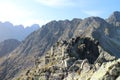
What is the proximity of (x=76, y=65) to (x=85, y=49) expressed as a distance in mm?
27667

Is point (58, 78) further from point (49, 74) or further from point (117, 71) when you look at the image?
point (117, 71)

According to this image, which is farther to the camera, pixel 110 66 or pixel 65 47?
pixel 65 47

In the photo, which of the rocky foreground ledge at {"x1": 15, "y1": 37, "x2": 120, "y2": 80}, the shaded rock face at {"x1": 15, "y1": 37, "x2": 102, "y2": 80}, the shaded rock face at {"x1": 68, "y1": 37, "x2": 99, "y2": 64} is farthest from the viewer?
the shaded rock face at {"x1": 68, "y1": 37, "x2": 99, "y2": 64}

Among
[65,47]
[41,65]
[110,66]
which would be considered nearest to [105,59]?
[65,47]

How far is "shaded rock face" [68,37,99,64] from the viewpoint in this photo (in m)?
84.9

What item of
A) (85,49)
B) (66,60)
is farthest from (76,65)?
(85,49)

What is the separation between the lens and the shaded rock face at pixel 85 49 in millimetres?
84906

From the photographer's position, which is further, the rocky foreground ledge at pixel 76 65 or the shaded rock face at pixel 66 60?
the shaded rock face at pixel 66 60

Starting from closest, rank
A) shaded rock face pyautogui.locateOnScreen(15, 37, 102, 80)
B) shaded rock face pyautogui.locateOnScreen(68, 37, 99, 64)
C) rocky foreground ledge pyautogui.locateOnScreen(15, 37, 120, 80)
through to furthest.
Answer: rocky foreground ledge pyautogui.locateOnScreen(15, 37, 120, 80) → shaded rock face pyautogui.locateOnScreen(15, 37, 102, 80) → shaded rock face pyautogui.locateOnScreen(68, 37, 99, 64)

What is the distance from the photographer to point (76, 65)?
63.6 meters

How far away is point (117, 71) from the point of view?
40344 millimetres

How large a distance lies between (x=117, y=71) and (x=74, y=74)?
798 inches

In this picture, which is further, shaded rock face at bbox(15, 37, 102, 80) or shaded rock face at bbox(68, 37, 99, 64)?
shaded rock face at bbox(68, 37, 99, 64)

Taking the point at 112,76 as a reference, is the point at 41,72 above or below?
below
